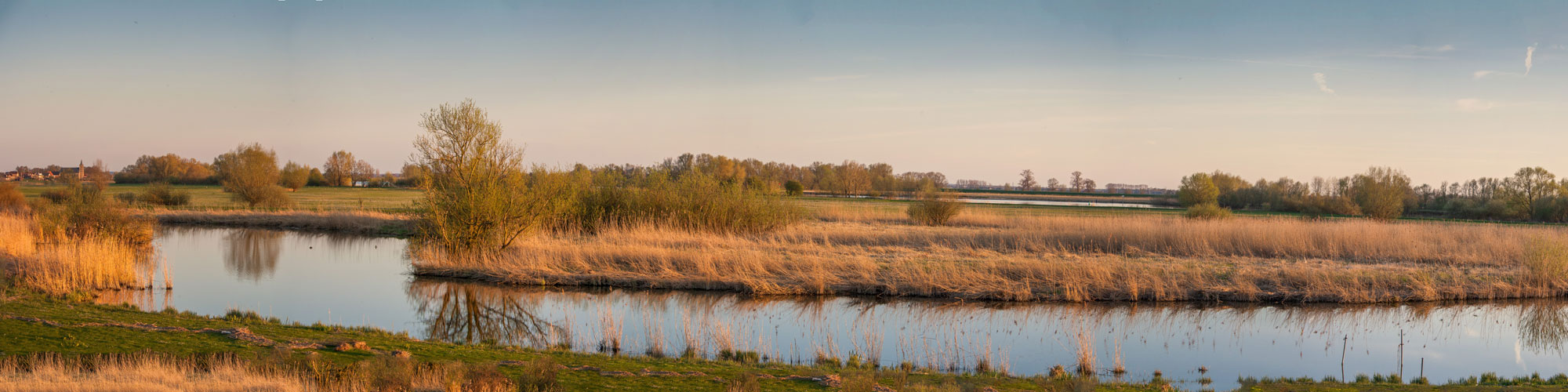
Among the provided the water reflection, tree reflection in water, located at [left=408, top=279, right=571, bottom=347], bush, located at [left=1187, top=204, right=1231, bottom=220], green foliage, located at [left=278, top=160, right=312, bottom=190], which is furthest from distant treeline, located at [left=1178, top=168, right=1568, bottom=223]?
green foliage, located at [left=278, top=160, right=312, bottom=190]

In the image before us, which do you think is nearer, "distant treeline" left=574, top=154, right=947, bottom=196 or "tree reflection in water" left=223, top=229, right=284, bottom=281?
"tree reflection in water" left=223, top=229, right=284, bottom=281

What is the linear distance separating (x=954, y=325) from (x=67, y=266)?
16.6 m

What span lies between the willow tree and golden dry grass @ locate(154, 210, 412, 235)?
1428 centimetres

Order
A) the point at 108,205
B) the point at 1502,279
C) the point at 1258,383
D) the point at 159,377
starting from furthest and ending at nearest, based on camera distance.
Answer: the point at 108,205
the point at 1502,279
the point at 1258,383
the point at 159,377

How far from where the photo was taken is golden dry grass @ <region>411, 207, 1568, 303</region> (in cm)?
1559

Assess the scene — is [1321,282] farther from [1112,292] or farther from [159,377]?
[159,377]

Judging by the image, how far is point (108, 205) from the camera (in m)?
21.6

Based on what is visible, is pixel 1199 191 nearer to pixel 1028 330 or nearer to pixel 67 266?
pixel 1028 330

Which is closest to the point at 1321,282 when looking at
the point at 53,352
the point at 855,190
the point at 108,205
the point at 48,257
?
the point at 53,352

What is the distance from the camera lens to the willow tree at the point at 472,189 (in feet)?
57.2

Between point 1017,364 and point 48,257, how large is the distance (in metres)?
18.7

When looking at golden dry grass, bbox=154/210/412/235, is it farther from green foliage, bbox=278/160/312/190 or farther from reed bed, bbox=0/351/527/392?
green foliage, bbox=278/160/312/190

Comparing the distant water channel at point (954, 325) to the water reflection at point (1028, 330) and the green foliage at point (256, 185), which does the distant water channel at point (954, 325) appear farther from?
the green foliage at point (256, 185)

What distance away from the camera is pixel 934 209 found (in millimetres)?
34438
